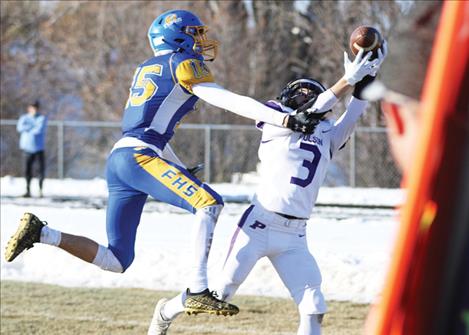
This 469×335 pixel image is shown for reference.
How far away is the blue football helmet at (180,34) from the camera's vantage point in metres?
6.23

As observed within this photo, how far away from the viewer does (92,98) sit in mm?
32719

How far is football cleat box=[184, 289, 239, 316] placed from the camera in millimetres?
5641

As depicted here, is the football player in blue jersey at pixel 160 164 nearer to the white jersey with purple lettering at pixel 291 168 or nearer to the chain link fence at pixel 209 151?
the white jersey with purple lettering at pixel 291 168

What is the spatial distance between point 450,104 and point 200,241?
472cm

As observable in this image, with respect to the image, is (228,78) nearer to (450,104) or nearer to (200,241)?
(200,241)

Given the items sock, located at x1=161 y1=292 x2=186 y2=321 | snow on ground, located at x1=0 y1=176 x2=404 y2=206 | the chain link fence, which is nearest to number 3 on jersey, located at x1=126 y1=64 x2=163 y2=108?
sock, located at x1=161 y1=292 x2=186 y2=321

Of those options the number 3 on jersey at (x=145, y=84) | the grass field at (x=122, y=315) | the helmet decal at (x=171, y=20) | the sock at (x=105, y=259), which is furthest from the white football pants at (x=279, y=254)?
the grass field at (x=122, y=315)

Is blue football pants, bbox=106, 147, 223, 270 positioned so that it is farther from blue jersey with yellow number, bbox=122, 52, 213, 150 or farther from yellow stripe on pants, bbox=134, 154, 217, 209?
blue jersey with yellow number, bbox=122, 52, 213, 150

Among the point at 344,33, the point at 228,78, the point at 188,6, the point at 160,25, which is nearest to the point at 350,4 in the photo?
the point at 344,33

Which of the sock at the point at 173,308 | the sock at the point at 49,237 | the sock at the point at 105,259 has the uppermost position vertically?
the sock at the point at 49,237

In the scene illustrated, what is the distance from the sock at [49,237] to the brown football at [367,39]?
2045 mm

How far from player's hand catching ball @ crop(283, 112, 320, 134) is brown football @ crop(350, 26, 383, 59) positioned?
44 cm

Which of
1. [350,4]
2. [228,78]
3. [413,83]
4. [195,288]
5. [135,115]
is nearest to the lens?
[413,83]

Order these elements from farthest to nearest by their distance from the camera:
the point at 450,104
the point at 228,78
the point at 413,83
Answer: the point at 228,78 → the point at 413,83 → the point at 450,104
